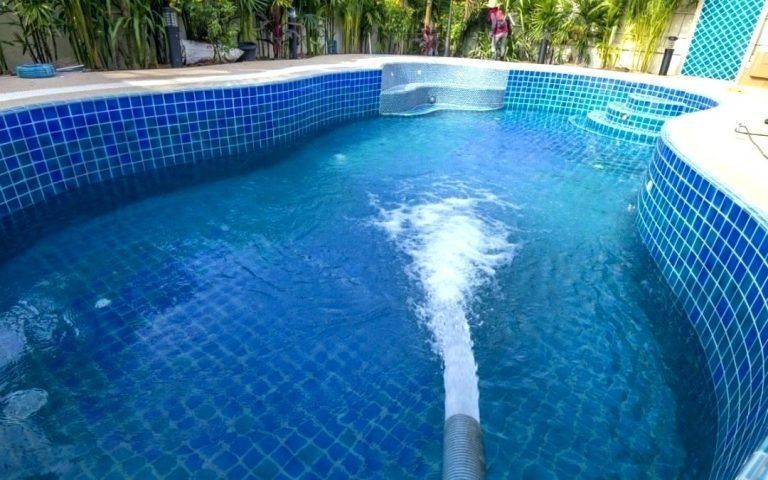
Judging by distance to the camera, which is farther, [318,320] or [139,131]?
[139,131]

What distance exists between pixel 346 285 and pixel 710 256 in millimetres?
1797

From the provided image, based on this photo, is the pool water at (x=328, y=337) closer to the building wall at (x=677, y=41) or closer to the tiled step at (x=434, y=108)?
the tiled step at (x=434, y=108)

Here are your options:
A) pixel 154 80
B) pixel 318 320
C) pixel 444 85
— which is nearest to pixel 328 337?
pixel 318 320

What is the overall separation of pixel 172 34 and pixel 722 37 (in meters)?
8.42

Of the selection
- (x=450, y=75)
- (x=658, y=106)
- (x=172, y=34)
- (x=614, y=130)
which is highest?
(x=172, y=34)

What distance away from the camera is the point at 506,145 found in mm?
5051

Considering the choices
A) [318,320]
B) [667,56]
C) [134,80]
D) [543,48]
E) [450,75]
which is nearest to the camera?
[318,320]

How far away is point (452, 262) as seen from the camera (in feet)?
8.63

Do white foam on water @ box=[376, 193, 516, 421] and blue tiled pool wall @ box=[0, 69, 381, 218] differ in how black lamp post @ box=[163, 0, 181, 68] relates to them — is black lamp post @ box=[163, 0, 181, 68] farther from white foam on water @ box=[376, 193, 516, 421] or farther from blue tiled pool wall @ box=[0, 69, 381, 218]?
white foam on water @ box=[376, 193, 516, 421]

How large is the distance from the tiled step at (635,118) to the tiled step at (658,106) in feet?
0.37

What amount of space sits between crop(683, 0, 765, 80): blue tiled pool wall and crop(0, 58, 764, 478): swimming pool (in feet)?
18.1

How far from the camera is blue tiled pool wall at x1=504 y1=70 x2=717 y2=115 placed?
6730 millimetres

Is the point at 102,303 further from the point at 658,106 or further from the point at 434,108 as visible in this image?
the point at 658,106

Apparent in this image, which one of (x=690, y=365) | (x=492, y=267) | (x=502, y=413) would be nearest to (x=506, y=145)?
(x=492, y=267)
